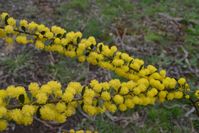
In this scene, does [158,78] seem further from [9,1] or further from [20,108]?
[9,1]

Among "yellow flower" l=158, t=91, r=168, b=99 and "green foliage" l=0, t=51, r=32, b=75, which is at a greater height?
"yellow flower" l=158, t=91, r=168, b=99

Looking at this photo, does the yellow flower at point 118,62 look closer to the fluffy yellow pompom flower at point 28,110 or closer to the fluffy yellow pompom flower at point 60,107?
the fluffy yellow pompom flower at point 60,107

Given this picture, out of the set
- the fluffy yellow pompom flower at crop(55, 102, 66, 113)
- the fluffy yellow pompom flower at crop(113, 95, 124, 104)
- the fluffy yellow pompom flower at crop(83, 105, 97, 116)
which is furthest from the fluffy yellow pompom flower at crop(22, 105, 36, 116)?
the fluffy yellow pompom flower at crop(113, 95, 124, 104)

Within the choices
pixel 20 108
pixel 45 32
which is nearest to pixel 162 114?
pixel 45 32

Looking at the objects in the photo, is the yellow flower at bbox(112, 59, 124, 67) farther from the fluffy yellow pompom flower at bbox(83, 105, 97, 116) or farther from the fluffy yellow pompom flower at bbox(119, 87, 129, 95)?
the fluffy yellow pompom flower at bbox(83, 105, 97, 116)

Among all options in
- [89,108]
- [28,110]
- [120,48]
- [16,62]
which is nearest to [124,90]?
[89,108]

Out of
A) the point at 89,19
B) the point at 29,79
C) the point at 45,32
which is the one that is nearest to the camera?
the point at 45,32

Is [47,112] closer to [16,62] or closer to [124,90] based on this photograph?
[124,90]
